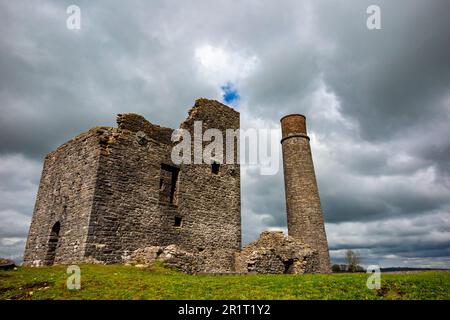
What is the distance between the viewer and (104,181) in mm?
13977

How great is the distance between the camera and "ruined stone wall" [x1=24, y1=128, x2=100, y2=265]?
538 inches

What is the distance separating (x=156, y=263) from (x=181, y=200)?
474cm

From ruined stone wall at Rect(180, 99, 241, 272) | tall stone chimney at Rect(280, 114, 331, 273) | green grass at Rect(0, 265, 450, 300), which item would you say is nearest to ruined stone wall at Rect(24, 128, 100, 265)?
green grass at Rect(0, 265, 450, 300)

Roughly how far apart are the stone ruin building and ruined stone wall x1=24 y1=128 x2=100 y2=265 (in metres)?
0.05

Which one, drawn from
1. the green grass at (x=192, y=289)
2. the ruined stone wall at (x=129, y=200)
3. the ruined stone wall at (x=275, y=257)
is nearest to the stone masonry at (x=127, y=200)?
the ruined stone wall at (x=129, y=200)

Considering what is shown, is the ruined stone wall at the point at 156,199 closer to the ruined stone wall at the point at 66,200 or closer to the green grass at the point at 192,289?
the ruined stone wall at the point at 66,200

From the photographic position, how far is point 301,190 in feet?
87.0

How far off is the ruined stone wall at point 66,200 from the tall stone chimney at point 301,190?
57.9ft

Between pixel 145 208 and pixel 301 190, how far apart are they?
612 inches

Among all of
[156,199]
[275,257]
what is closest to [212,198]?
[156,199]
